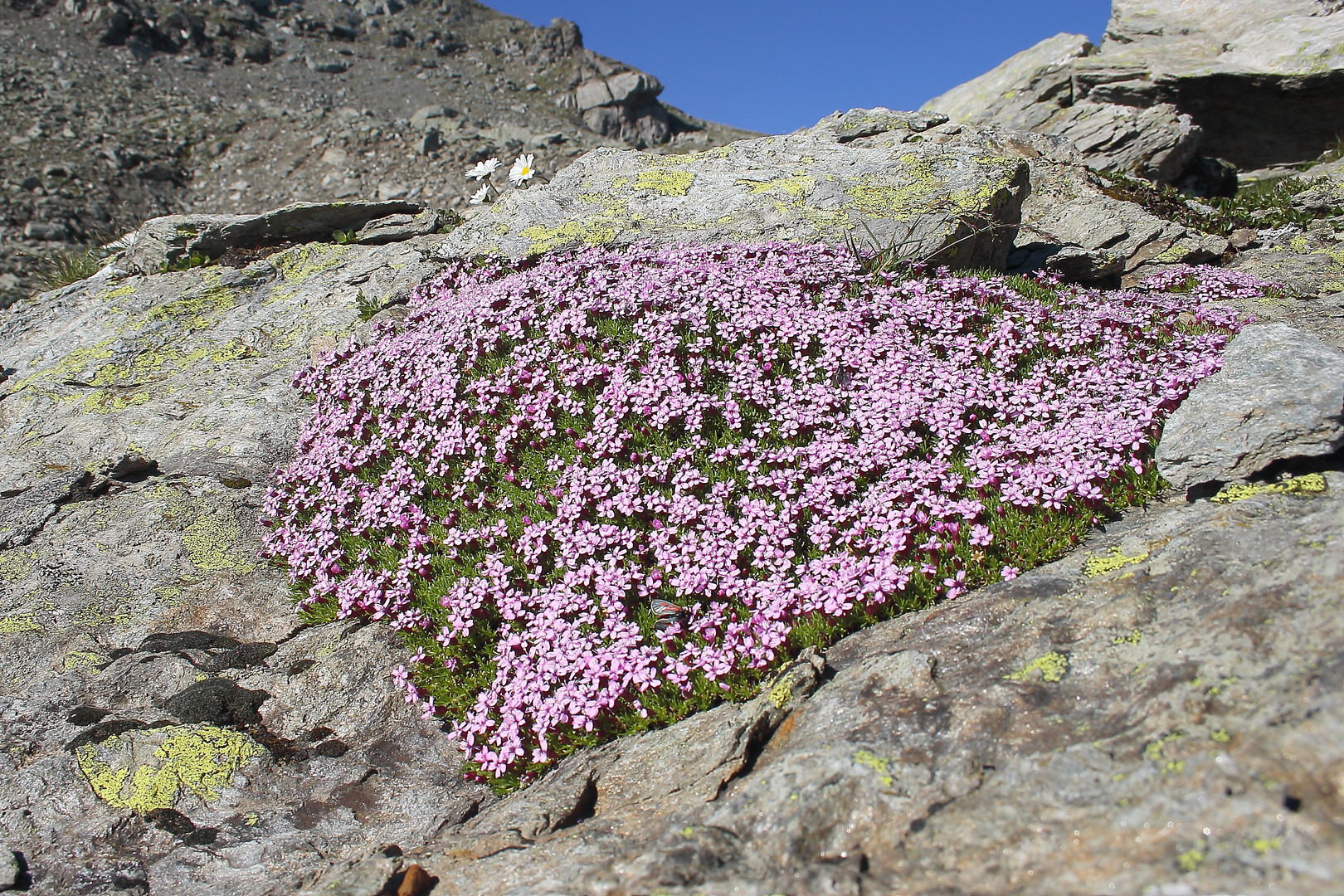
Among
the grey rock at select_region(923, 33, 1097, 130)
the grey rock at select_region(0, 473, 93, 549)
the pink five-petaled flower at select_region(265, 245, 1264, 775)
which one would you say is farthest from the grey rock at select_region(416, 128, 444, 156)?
the grey rock at select_region(0, 473, 93, 549)

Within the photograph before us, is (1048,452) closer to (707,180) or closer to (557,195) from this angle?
(707,180)

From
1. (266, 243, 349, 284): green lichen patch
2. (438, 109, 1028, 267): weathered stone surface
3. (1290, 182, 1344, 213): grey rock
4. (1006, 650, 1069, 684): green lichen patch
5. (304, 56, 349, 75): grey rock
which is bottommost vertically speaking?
(1006, 650, 1069, 684): green lichen patch

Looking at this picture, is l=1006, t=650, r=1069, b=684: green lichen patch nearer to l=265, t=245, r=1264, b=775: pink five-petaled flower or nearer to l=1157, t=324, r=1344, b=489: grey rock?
l=265, t=245, r=1264, b=775: pink five-petaled flower

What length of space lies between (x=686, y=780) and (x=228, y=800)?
278cm

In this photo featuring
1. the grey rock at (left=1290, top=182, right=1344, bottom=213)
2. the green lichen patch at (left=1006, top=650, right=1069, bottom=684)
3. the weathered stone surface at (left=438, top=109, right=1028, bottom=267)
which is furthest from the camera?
the grey rock at (left=1290, top=182, right=1344, bottom=213)

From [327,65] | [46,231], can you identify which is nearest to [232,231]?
[46,231]

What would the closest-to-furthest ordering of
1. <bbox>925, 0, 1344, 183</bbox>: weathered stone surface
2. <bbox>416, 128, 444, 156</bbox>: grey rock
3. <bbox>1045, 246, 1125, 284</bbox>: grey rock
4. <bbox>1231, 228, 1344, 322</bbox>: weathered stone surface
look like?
1. <bbox>1231, 228, 1344, 322</bbox>: weathered stone surface
2. <bbox>1045, 246, 1125, 284</bbox>: grey rock
3. <bbox>925, 0, 1344, 183</bbox>: weathered stone surface
4. <bbox>416, 128, 444, 156</bbox>: grey rock

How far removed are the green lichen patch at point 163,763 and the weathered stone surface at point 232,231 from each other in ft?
29.8

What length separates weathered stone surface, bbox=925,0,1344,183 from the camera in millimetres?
15562

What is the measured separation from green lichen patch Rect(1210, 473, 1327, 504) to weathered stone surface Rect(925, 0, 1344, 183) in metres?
13.4

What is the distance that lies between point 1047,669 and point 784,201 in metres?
7.70

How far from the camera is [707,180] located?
1066cm

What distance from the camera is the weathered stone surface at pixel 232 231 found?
1158 centimetres

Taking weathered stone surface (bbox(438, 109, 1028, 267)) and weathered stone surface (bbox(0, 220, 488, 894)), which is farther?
weathered stone surface (bbox(438, 109, 1028, 267))
